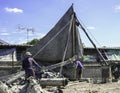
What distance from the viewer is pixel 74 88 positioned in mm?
17828

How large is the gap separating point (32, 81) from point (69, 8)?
10286 mm

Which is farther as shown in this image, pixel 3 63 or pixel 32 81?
pixel 3 63

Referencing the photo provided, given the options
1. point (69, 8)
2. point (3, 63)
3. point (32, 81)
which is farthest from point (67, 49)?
point (32, 81)

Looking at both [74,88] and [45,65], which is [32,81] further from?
[45,65]

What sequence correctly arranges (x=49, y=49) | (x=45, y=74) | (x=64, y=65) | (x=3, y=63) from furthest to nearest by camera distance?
(x=3, y=63), (x=49, y=49), (x=64, y=65), (x=45, y=74)

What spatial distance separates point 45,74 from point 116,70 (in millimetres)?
6040

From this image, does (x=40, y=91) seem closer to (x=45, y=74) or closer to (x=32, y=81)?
(x=32, y=81)

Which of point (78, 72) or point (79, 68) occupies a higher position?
point (79, 68)

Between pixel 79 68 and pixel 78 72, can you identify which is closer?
pixel 79 68

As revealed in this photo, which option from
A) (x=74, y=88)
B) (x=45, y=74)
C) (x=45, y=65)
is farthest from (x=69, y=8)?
(x=74, y=88)

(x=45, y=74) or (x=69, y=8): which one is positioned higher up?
(x=69, y=8)

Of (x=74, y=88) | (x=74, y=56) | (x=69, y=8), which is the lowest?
(x=74, y=88)

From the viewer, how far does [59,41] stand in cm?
2423

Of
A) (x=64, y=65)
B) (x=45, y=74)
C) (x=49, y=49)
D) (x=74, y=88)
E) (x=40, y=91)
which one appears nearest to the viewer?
(x=40, y=91)
